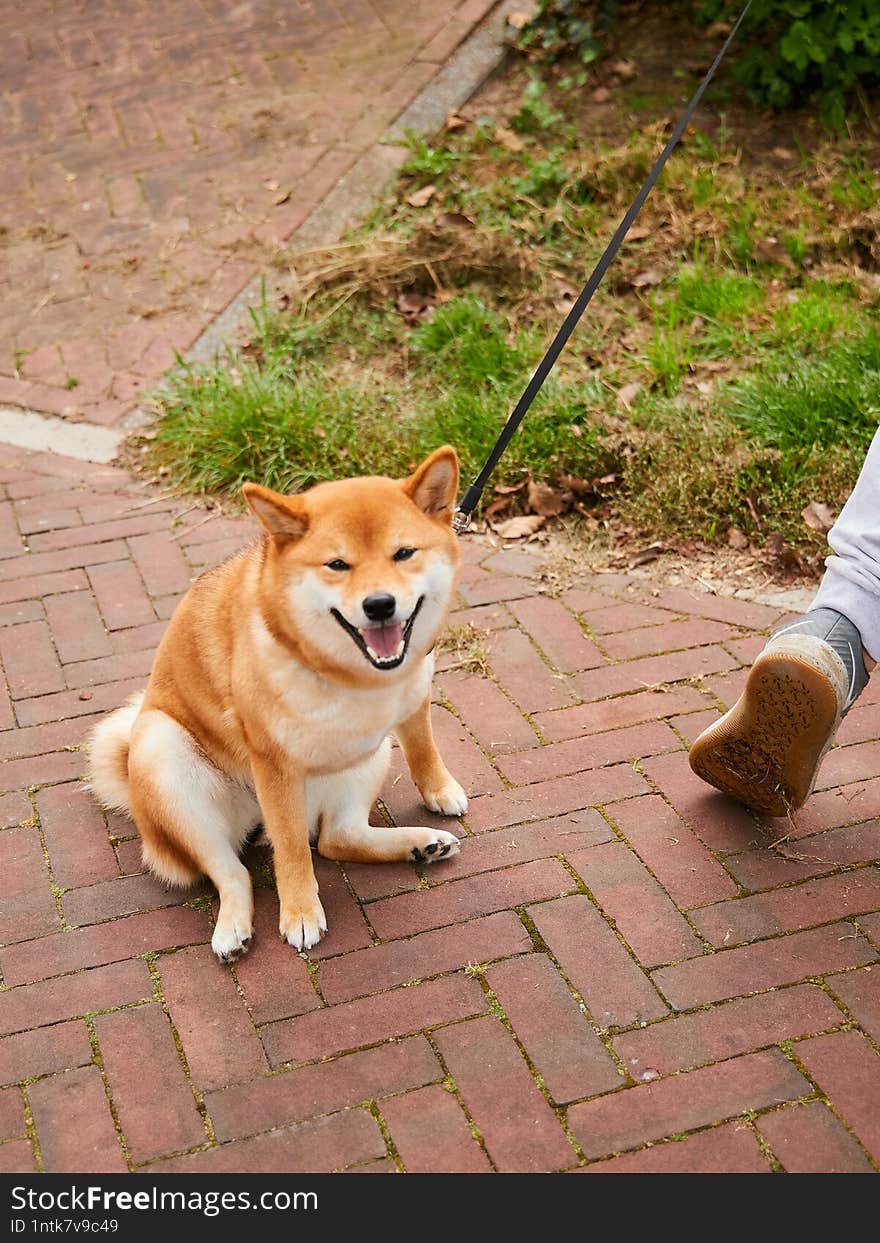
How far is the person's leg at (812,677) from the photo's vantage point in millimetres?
3027

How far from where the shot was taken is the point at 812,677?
2.99 meters

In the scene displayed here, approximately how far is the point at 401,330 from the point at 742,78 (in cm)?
256

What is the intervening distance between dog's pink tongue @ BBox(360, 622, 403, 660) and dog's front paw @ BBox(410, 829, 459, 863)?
2.35 feet

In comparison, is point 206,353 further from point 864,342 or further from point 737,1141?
point 737,1141

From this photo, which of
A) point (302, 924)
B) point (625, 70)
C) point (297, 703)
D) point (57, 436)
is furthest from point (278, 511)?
point (625, 70)

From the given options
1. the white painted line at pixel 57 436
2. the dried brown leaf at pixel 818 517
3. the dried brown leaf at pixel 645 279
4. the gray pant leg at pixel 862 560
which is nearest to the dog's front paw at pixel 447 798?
the gray pant leg at pixel 862 560

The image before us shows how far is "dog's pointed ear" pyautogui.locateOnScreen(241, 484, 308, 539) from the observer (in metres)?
2.71

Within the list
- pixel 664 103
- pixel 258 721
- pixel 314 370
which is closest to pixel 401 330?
pixel 314 370

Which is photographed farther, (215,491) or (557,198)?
(557,198)

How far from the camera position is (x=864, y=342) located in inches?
196

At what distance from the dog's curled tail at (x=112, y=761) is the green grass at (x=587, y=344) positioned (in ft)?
5.20

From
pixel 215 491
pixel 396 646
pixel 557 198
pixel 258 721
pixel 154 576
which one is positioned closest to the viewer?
pixel 396 646

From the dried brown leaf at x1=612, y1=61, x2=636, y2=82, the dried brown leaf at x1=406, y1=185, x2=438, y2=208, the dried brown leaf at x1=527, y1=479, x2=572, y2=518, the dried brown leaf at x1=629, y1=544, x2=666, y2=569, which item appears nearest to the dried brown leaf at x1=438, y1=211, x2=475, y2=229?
the dried brown leaf at x1=406, y1=185, x2=438, y2=208

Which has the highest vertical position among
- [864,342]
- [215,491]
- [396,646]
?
[396,646]
